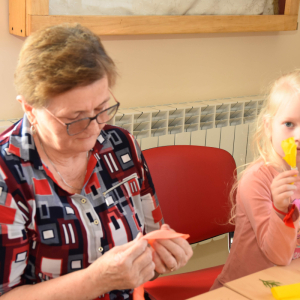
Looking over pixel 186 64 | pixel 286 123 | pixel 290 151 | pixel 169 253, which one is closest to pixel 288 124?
pixel 286 123

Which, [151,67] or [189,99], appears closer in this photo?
[151,67]

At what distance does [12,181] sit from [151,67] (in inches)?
47.6

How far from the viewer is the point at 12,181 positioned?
3.22ft

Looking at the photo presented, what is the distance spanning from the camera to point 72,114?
98 cm

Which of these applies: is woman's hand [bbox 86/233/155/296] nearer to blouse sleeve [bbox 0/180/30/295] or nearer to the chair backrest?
blouse sleeve [bbox 0/180/30/295]

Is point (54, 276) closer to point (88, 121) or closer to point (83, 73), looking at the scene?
point (88, 121)

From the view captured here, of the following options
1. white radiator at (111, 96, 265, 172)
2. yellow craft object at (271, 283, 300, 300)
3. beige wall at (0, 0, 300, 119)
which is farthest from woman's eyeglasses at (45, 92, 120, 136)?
white radiator at (111, 96, 265, 172)

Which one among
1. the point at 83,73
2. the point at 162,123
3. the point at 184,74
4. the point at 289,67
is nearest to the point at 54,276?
the point at 83,73

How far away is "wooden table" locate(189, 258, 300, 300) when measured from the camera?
3.22ft

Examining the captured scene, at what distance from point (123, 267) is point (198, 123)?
4.40 ft

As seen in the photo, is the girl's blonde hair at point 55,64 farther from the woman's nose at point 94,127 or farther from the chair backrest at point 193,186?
the chair backrest at point 193,186

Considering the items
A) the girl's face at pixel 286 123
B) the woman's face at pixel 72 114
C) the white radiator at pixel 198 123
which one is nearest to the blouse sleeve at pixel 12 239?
the woman's face at pixel 72 114

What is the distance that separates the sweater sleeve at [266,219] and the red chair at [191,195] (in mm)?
224

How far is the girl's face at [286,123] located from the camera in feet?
4.21
